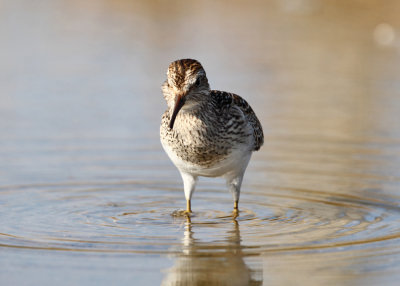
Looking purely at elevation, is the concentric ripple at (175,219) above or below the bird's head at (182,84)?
below

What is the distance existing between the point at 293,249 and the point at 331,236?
659 mm

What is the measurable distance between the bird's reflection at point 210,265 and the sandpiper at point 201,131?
45.8 inches

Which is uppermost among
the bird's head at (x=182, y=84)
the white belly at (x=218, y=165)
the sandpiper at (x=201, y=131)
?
the bird's head at (x=182, y=84)

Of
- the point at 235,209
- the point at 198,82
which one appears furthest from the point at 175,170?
the point at 198,82

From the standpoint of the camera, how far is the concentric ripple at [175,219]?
7652 millimetres

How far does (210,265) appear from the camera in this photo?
23.1ft

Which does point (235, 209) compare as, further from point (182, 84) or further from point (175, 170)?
point (175, 170)

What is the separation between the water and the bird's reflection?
0.02m

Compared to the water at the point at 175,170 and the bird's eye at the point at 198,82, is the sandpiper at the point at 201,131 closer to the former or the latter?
the bird's eye at the point at 198,82

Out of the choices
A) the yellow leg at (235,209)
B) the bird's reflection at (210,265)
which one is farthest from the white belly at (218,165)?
the bird's reflection at (210,265)

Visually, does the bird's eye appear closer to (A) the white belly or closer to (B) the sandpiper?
(B) the sandpiper

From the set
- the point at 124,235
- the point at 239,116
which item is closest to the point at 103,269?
the point at 124,235

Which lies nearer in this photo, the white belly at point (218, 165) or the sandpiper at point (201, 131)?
the sandpiper at point (201, 131)

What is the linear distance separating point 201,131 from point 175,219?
3.11 feet
